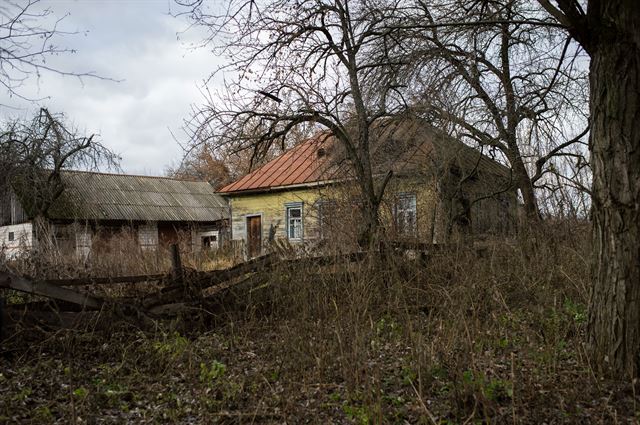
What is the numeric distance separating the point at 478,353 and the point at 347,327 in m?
1.31

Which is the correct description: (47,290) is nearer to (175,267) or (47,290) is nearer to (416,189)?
(175,267)

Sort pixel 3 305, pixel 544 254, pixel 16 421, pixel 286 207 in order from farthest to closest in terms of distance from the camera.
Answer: pixel 286 207 → pixel 544 254 → pixel 3 305 → pixel 16 421

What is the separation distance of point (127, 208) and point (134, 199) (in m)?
0.98

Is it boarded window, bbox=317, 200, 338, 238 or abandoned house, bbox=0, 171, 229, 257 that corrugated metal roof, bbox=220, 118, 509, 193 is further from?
abandoned house, bbox=0, 171, 229, 257

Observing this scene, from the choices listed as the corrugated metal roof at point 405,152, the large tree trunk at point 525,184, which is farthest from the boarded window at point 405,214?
the large tree trunk at point 525,184

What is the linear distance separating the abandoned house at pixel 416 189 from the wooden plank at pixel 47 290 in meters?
3.58

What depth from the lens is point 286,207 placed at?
75.2 feet

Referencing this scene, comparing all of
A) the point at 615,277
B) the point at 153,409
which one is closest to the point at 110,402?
the point at 153,409

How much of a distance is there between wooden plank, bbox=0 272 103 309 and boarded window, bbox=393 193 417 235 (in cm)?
567

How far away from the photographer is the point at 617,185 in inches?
179

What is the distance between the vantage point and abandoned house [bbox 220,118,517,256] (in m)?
11.0

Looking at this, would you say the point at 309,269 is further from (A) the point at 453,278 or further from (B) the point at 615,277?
(B) the point at 615,277

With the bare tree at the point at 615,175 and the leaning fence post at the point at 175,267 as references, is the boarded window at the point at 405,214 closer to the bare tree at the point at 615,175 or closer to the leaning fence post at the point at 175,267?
the leaning fence post at the point at 175,267

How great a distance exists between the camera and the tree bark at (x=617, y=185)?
4.52 metres
